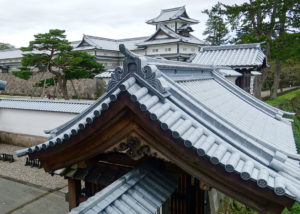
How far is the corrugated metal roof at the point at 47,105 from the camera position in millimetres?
14453

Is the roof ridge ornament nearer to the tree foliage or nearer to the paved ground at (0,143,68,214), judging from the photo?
the paved ground at (0,143,68,214)

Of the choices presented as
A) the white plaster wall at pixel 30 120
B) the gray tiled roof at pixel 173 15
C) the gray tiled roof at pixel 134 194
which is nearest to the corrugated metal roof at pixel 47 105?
the white plaster wall at pixel 30 120

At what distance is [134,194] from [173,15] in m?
40.5

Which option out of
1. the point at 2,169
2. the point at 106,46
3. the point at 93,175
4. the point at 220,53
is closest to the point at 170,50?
the point at 106,46

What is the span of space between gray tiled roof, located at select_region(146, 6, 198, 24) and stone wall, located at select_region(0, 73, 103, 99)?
1435 centimetres

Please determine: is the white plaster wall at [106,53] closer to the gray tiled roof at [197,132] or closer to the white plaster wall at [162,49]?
the white plaster wall at [162,49]

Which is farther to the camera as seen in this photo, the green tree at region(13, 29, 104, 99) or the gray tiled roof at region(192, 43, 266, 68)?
the green tree at region(13, 29, 104, 99)

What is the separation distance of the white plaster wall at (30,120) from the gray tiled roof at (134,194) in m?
12.0

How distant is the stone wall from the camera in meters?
37.8

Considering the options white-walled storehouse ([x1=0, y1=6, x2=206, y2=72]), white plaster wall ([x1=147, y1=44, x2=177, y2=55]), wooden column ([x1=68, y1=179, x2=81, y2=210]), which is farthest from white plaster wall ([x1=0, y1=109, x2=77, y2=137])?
white plaster wall ([x1=147, y1=44, x2=177, y2=55])

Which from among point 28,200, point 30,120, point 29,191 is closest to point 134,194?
point 28,200

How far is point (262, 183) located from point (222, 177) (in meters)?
0.43

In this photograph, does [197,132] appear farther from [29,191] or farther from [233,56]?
[233,56]

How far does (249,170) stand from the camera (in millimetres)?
2459
